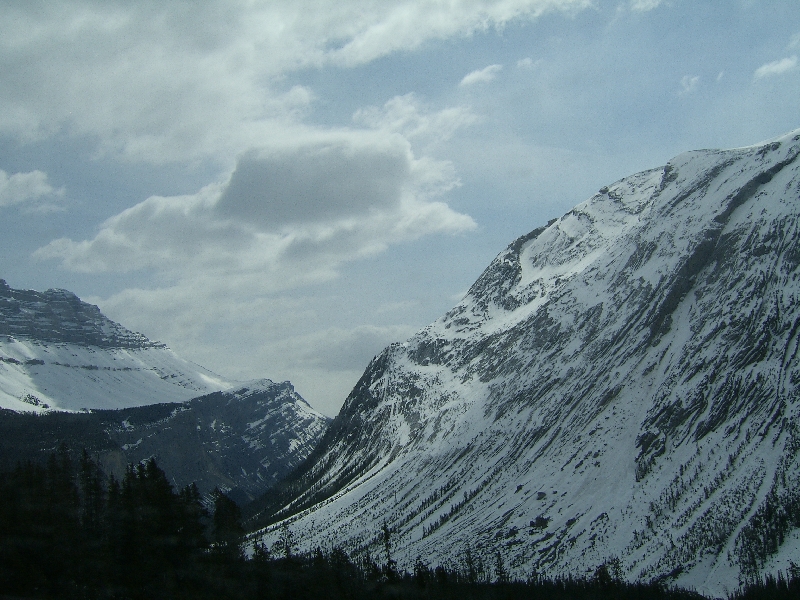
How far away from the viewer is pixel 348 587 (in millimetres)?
61438

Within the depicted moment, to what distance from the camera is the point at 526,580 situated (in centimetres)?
17038

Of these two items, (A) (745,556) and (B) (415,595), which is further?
(A) (745,556)

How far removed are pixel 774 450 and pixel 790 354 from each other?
93.7 feet

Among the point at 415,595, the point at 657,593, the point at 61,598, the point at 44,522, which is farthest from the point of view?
the point at 657,593

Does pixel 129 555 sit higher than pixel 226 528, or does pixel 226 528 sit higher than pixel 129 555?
pixel 129 555

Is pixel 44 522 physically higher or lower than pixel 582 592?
higher

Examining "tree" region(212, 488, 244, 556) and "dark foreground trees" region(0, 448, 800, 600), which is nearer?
"dark foreground trees" region(0, 448, 800, 600)

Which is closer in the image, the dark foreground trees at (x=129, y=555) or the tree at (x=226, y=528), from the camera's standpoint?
the dark foreground trees at (x=129, y=555)

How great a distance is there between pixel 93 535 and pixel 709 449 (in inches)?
6292

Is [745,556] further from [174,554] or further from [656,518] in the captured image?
[174,554]

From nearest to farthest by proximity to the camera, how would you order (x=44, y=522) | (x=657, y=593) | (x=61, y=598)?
(x=61, y=598)
(x=44, y=522)
(x=657, y=593)

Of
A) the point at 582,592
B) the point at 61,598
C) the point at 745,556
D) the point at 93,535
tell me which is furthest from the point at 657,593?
the point at 61,598

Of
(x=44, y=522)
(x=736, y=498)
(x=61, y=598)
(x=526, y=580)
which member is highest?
(x=44, y=522)

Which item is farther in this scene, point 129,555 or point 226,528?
point 226,528
